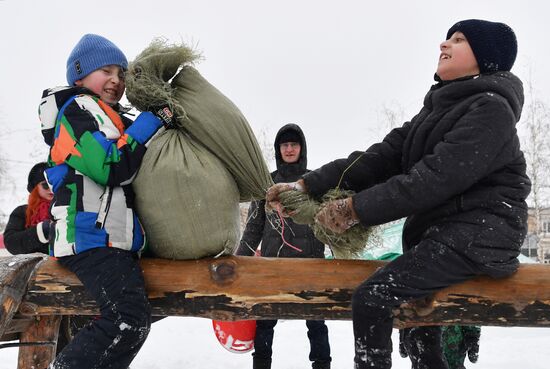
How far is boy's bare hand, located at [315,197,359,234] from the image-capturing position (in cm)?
225

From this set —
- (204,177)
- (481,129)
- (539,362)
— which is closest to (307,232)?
(204,177)

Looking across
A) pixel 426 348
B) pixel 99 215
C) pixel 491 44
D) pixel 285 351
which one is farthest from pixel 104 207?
pixel 285 351

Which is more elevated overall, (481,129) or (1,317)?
(481,129)

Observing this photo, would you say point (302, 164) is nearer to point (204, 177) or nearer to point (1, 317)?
point (204, 177)

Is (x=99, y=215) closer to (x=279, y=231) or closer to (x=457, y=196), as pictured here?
(x=457, y=196)

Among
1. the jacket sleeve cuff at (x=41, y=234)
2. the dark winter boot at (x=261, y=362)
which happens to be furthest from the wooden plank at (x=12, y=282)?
the dark winter boot at (x=261, y=362)

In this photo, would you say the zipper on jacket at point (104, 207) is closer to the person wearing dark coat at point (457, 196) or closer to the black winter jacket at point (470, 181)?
the person wearing dark coat at point (457, 196)

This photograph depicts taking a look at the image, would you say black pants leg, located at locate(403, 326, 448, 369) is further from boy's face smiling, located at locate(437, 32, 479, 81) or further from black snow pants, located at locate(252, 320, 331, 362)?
black snow pants, located at locate(252, 320, 331, 362)

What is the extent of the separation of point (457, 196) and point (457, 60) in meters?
0.64

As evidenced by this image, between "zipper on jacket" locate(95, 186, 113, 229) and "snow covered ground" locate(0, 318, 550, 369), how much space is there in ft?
10.8

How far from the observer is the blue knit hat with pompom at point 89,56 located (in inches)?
101

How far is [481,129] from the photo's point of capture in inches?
81.0

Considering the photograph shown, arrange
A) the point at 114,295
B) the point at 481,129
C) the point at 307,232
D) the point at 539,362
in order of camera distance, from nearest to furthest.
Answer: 1. the point at 481,129
2. the point at 114,295
3. the point at 307,232
4. the point at 539,362

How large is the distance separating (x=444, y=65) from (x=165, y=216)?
4.78 feet
